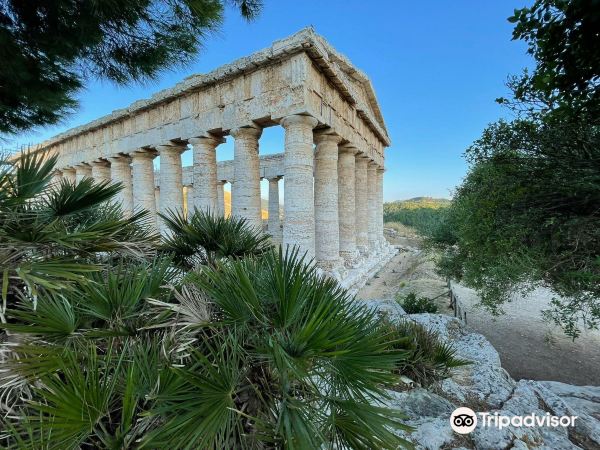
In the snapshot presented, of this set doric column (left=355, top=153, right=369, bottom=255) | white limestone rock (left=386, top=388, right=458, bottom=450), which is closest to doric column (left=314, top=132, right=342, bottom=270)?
doric column (left=355, top=153, right=369, bottom=255)

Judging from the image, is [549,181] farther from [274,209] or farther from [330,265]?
[274,209]

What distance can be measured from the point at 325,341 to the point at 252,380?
1.71ft

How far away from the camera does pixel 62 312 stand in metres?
1.48

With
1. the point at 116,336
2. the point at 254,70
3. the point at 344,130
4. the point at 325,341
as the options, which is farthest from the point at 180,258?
the point at 344,130

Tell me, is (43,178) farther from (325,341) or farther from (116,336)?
(325,341)

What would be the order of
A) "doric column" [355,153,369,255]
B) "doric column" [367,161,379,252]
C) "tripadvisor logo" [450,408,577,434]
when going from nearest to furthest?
1. "tripadvisor logo" [450,408,577,434]
2. "doric column" [355,153,369,255]
3. "doric column" [367,161,379,252]

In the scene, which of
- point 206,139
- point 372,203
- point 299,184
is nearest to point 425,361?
point 299,184

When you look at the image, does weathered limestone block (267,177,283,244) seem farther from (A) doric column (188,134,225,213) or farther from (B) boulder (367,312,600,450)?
(B) boulder (367,312,600,450)

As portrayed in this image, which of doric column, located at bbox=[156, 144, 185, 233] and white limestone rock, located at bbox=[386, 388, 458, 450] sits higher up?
doric column, located at bbox=[156, 144, 185, 233]

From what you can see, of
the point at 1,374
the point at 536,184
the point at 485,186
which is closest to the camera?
the point at 1,374

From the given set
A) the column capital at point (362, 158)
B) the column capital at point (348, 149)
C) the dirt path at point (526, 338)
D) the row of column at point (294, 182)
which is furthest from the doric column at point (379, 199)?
the column capital at point (348, 149)

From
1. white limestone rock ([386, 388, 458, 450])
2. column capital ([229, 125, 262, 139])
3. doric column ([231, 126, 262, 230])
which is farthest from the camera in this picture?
doric column ([231, 126, 262, 230])

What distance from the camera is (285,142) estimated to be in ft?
26.8

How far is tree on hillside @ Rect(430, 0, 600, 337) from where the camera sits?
2.94 m
